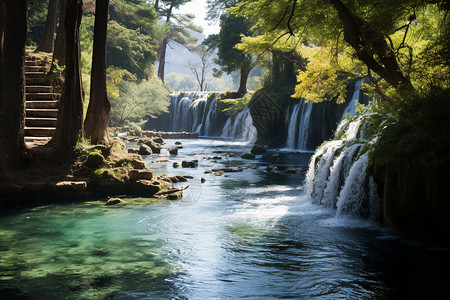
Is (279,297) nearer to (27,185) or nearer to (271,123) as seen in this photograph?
(27,185)

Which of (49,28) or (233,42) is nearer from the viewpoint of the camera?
(49,28)

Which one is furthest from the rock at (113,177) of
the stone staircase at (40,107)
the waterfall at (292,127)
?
the waterfall at (292,127)

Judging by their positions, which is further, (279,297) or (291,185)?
(291,185)

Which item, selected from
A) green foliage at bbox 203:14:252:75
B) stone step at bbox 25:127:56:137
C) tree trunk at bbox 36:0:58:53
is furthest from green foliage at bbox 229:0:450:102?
green foliage at bbox 203:14:252:75

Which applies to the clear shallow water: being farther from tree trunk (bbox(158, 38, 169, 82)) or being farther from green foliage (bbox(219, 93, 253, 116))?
tree trunk (bbox(158, 38, 169, 82))

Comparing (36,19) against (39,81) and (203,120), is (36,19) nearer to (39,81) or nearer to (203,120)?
(39,81)

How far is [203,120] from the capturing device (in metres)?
44.8

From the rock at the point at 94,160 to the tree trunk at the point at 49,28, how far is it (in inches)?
548

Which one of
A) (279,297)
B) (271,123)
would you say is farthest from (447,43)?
(271,123)

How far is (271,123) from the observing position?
105ft

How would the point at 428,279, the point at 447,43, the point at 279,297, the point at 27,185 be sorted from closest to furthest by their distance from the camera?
the point at 279,297 → the point at 428,279 → the point at 447,43 → the point at 27,185

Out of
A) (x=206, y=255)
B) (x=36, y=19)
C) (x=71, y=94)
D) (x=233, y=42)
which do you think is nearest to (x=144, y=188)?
(x=71, y=94)

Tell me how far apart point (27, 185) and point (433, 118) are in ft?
32.2

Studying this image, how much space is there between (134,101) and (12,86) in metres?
28.5
